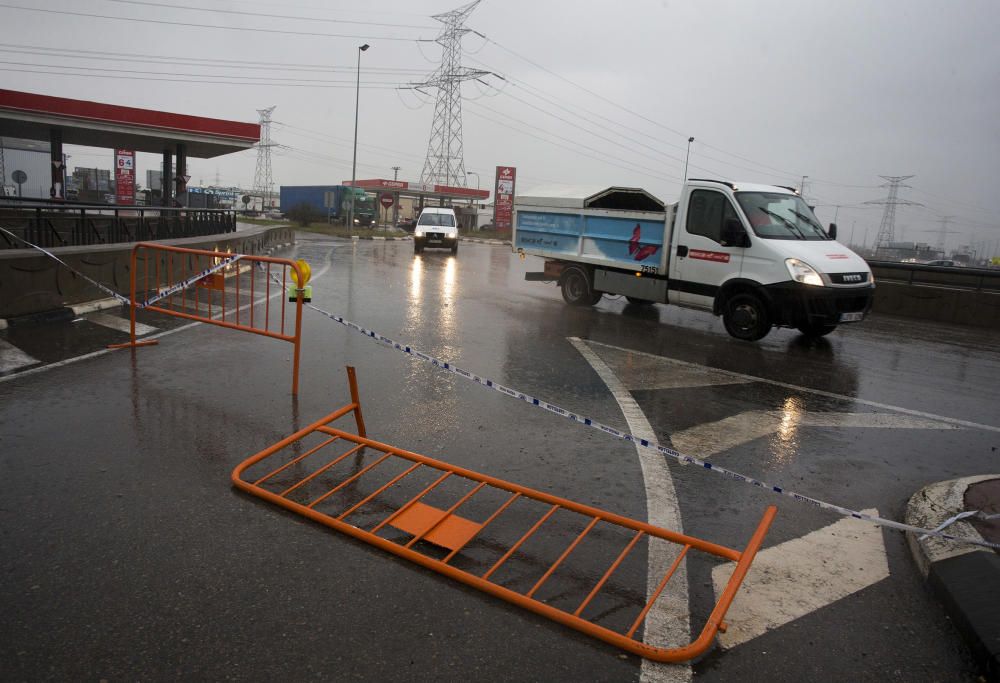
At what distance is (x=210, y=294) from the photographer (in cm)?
950

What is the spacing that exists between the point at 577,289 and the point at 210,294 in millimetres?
7706

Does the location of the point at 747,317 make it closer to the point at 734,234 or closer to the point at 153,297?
the point at 734,234

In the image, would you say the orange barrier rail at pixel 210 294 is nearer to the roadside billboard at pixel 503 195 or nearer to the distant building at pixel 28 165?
the distant building at pixel 28 165

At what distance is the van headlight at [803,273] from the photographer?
1025 cm

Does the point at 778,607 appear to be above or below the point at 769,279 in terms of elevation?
below

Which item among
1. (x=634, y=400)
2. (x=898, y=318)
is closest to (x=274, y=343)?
(x=634, y=400)

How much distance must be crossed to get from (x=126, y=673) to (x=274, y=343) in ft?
22.1

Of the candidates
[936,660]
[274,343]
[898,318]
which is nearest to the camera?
[936,660]

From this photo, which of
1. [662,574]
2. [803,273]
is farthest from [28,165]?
[662,574]

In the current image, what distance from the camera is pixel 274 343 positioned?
9.20 m

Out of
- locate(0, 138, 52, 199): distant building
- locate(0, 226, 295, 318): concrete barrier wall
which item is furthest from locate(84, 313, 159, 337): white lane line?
locate(0, 138, 52, 199): distant building

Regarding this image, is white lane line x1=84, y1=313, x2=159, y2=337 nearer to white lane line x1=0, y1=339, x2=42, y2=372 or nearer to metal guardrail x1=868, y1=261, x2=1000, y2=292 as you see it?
white lane line x1=0, y1=339, x2=42, y2=372

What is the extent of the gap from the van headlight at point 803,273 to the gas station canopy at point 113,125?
2304 cm

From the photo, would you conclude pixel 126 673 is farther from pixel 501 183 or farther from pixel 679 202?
→ pixel 501 183
